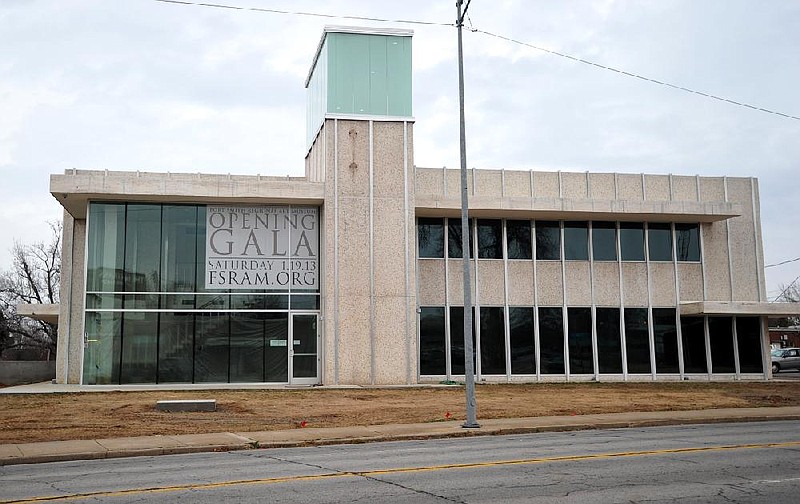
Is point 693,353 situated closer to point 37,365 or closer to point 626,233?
point 626,233

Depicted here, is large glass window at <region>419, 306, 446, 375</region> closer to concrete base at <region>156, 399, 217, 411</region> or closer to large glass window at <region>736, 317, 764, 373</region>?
concrete base at <region>156, 399, 217, 411</region>

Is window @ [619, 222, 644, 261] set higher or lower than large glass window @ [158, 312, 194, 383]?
higher

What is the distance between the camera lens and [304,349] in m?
30.7

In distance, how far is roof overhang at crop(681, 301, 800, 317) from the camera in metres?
33.1

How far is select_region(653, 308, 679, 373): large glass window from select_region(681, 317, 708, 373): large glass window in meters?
0.43

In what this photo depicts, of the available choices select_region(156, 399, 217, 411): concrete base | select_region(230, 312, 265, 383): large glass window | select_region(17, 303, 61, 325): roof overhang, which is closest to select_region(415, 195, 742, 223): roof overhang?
select_region(230, 312, 265, 383): large glass window

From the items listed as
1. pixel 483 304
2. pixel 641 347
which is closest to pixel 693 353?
pixel 641 347

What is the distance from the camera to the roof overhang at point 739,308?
33.1 meters

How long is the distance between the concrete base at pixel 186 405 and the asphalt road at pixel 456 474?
641cm

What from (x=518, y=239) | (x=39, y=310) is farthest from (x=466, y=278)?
(x=39, y=310)

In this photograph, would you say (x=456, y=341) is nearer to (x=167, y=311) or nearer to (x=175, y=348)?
(x=175, y=348)

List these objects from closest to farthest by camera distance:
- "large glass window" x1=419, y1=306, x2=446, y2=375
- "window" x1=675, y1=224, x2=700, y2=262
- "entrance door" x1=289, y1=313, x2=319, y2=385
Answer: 1. "entrance door" x1=289, y1=313, x2=319, y2=385
2. "large glass window" x1=419, y1=306, x2=446, y2=375
3. "window" x1=675, y1=224, x2=700, y2=262

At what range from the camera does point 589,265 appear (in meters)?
34.2

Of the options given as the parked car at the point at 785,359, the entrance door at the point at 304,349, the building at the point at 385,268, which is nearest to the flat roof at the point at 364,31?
the building at the point at 385,268
